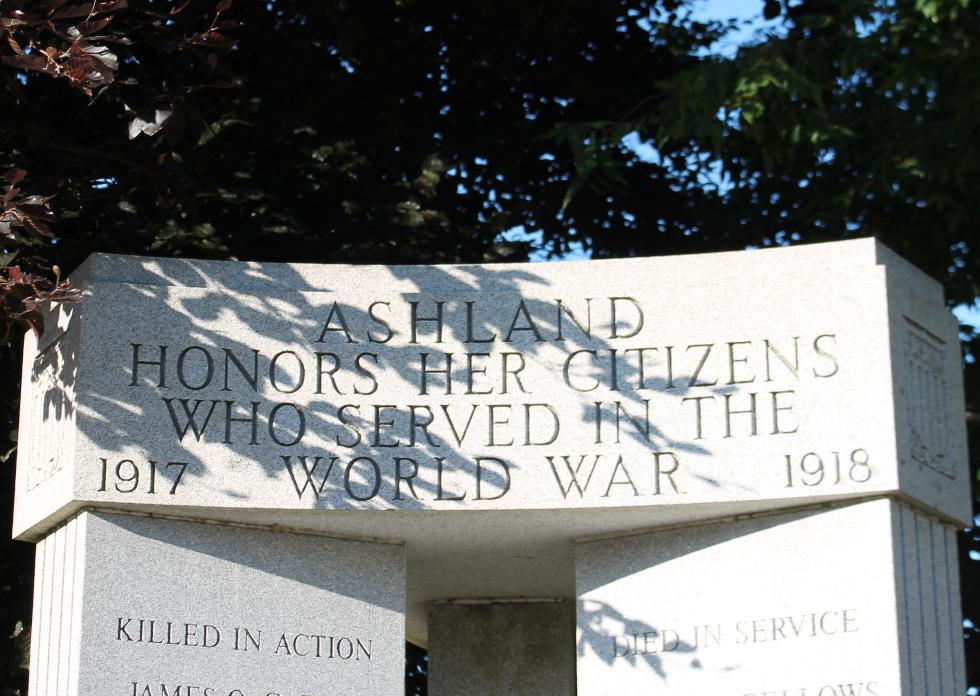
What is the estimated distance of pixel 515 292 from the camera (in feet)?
32.0

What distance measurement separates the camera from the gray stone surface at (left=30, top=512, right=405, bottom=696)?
8992 mm

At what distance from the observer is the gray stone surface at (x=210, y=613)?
8992 mm

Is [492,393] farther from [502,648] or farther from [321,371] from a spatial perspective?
[502,648]

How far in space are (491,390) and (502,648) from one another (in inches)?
115

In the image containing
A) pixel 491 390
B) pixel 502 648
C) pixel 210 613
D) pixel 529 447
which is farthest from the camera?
pixel 502 648

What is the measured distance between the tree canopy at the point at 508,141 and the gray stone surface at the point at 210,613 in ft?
9.31

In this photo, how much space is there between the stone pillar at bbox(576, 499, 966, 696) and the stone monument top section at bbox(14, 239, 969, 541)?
0.65ft

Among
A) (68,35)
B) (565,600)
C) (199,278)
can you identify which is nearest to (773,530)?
(565,600)

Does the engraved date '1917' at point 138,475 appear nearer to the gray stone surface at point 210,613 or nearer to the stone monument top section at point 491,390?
the stone monument top section at point 491,390

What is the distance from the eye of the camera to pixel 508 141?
15445mm

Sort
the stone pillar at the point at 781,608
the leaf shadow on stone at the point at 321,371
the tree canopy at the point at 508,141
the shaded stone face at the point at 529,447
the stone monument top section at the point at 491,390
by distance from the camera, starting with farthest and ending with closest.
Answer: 1. the tree canopy at the point at 508,141
2. the leaf shadow on stone at the point at 321,371
3. the stone monument top section at the point at 491,390
4. the shaded stone face at the point at 529,447
5. the stone pillar at the point at 781,608

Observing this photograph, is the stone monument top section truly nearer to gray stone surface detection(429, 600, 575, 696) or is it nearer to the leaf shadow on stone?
the leaf shadow on stone

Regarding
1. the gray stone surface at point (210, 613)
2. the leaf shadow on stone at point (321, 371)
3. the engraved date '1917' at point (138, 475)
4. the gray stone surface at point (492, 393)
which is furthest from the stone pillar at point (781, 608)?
the engraved date '1917' at point (138, 475)

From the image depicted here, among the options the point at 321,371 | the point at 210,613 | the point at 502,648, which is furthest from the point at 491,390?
the point at 502,648
